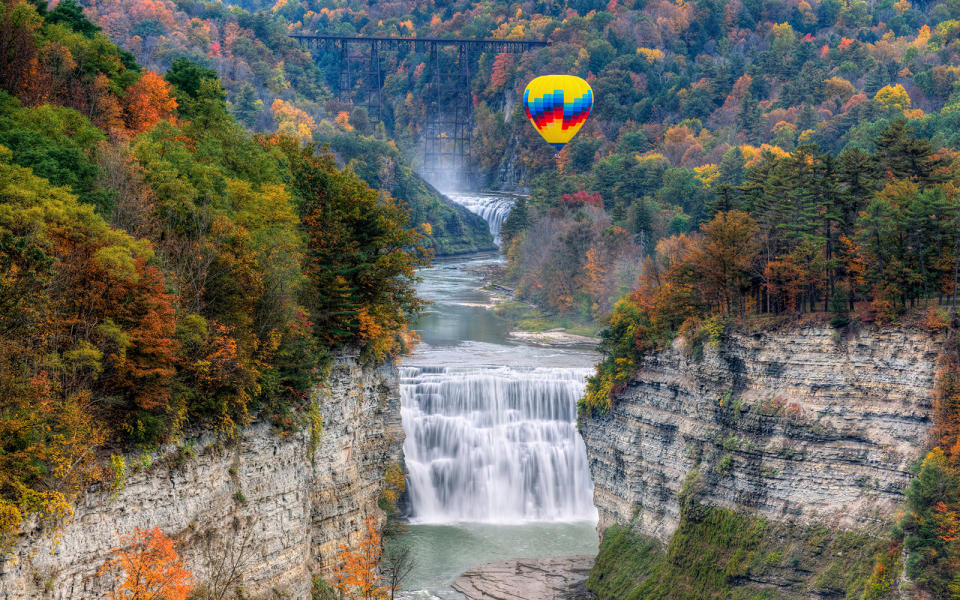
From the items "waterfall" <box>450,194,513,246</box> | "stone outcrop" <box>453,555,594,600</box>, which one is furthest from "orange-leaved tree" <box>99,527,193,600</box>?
"waterfall" <box>450,194,513,246</box>

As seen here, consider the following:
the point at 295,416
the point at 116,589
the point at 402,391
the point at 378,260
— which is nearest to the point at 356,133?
the point at 402,391

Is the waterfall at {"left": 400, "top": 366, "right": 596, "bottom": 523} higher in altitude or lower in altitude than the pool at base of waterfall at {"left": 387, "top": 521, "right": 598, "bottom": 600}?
higher

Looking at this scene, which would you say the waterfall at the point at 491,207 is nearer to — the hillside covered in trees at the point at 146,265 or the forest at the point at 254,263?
the forest at the point at 254,263

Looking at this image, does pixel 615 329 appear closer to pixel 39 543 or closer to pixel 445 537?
pixel 445 537

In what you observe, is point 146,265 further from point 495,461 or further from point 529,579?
point 495,461

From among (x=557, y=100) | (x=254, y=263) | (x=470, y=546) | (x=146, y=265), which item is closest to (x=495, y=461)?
(x=470, y=546)

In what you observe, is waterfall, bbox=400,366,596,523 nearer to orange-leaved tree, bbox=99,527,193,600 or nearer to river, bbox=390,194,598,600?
river, bbox=390,194,598,600
